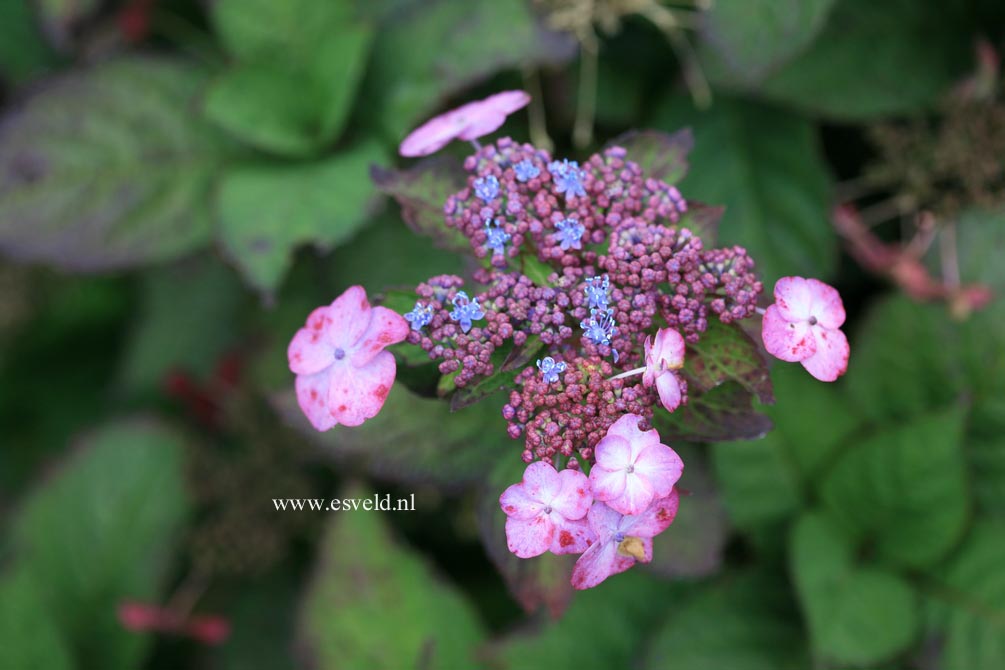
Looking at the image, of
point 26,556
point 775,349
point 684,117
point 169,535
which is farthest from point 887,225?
point 26,556

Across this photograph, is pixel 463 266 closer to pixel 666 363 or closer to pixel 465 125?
pixel 465 125

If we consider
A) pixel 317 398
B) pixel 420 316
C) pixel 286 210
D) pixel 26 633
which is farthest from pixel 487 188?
pixel 26 633

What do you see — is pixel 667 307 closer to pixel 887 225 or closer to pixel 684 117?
pixel 684 117

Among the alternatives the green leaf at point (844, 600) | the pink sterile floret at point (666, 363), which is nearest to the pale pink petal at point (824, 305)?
the pink sterile floret at point (666, 363)

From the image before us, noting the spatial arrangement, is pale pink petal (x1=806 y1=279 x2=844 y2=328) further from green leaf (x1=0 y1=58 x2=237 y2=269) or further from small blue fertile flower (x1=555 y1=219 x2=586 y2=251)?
green leaf (x1=0 y1=58 x2=237 y2=269)

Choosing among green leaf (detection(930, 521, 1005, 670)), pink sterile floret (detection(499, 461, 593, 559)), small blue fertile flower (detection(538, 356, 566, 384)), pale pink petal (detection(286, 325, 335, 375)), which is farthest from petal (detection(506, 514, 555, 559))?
green leaf (detection(930, 521, 1005, 670))

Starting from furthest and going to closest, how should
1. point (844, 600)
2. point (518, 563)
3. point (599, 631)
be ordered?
1. point (599, 631)
2. point (844, 600)
3. point (518, 563)
